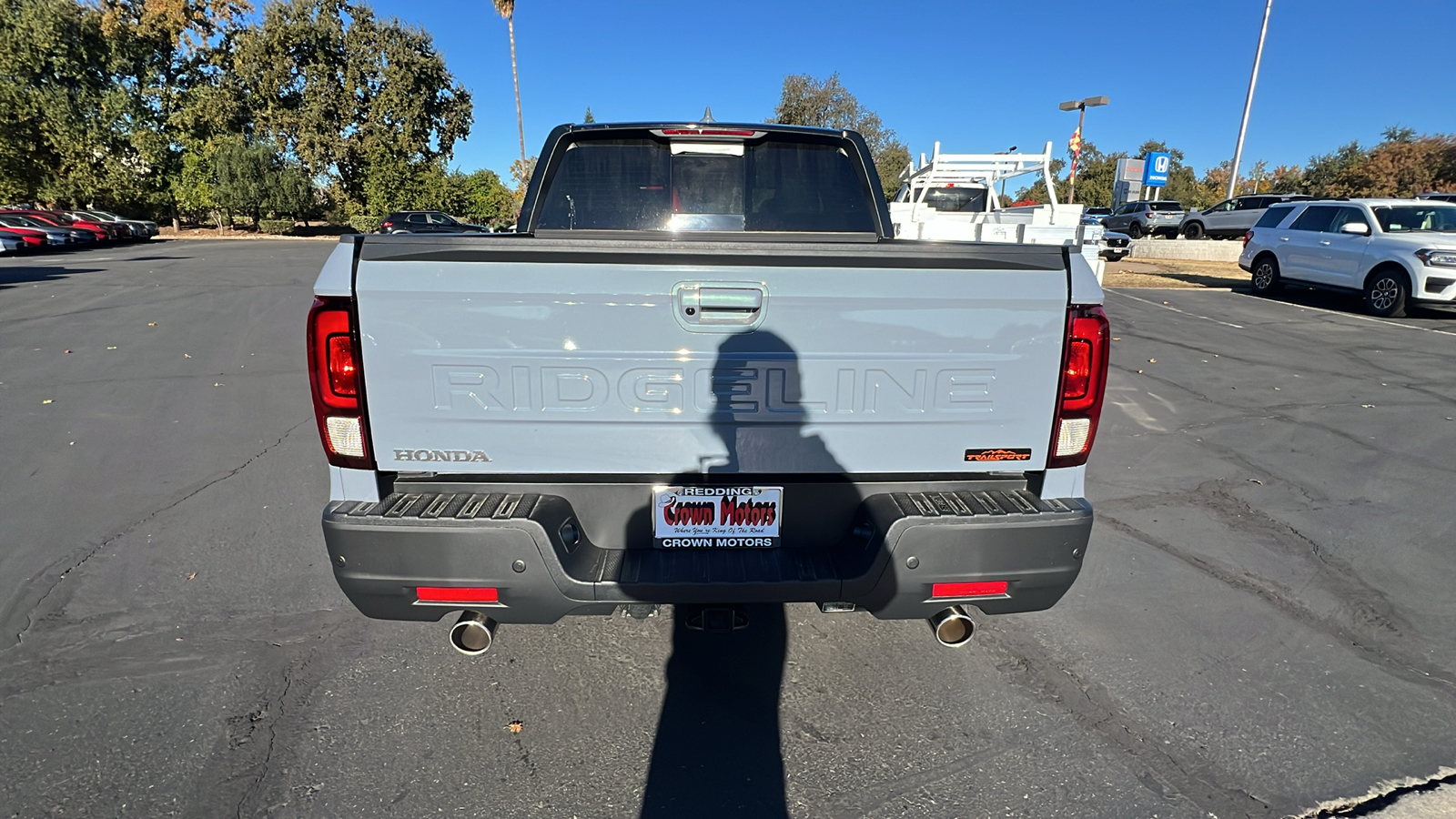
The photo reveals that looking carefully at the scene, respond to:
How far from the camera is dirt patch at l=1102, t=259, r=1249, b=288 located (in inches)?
712

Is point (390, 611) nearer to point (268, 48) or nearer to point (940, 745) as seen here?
point (940, 745)

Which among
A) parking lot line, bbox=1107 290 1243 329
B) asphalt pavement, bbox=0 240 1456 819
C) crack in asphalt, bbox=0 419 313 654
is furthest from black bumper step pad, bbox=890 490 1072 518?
parking lot line, bbox=1107 290 1243 329

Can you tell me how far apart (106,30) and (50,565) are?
2091 inches

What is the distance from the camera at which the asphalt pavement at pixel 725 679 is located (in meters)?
2.48

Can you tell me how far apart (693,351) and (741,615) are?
96cm

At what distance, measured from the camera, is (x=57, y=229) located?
96.4 ft

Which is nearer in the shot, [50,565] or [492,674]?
[492,674]

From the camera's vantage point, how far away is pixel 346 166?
154 ft

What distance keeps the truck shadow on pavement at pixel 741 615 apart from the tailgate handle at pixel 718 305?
0.06 meters

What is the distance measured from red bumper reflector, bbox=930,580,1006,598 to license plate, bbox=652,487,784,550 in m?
0.56

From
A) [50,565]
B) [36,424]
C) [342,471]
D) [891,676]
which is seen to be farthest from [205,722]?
[36,424]

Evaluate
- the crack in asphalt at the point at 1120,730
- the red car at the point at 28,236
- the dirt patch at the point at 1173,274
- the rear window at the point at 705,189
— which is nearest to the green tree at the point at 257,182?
the red car at the point at 28,236

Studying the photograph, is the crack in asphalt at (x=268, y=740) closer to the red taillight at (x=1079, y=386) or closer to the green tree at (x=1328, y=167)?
the red taillight at (x=1079, y=386)

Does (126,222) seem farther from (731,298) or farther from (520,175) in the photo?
(731,298)
